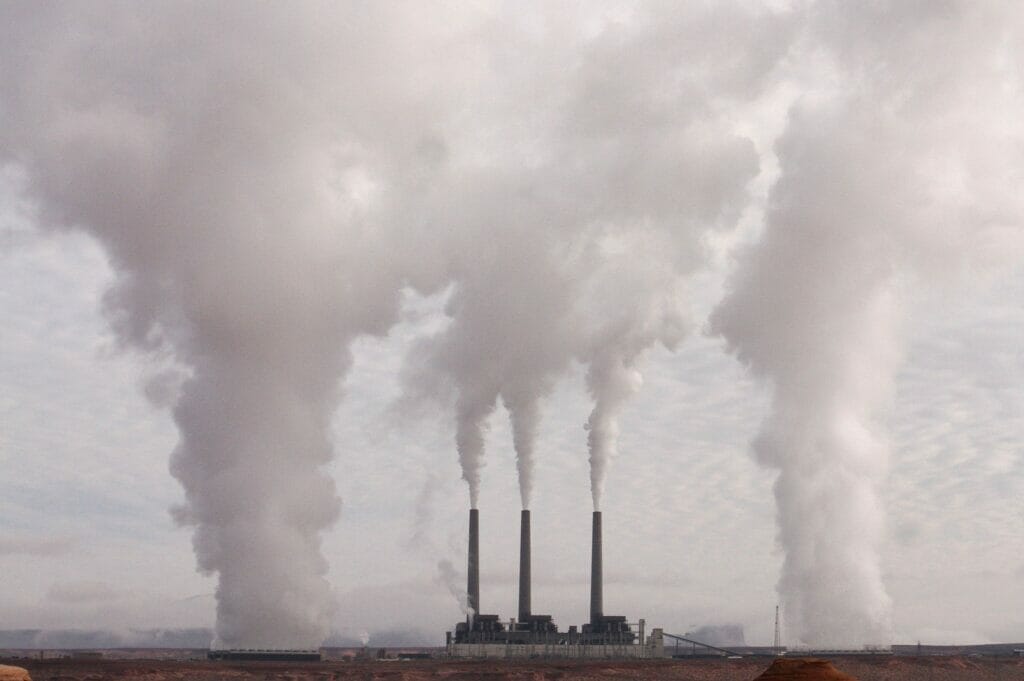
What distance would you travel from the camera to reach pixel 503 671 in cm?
14125

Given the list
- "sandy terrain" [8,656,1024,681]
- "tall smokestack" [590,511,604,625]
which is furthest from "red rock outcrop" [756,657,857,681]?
"tall smokestack" [590,511,604,625]

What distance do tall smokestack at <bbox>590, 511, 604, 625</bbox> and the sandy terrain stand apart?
22995 mm

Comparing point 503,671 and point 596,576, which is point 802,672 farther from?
point 596,576

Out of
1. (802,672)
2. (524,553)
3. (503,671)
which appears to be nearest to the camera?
(802,672)

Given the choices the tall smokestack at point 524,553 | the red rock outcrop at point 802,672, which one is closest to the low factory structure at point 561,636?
the tall smokestack at point 524,553

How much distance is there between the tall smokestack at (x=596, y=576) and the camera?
193750 millimetres

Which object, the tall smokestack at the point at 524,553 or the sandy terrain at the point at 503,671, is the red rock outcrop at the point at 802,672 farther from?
the tall smokestack at the point at 524,553

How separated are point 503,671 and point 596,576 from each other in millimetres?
58539

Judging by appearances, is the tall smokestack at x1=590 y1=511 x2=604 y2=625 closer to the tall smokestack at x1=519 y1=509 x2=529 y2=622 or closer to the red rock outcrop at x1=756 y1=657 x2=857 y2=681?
the tall smokestack at x1=519 y1=509 x2=529 y2=622

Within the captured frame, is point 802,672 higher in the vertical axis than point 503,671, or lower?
higher

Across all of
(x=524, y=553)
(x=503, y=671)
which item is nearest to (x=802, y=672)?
(x=503, y=671)

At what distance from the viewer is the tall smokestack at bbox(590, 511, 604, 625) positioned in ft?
636

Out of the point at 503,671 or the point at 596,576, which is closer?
the point at 503,671

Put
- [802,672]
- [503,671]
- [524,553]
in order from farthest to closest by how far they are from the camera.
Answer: [524,553], [503,671], [802,672]
